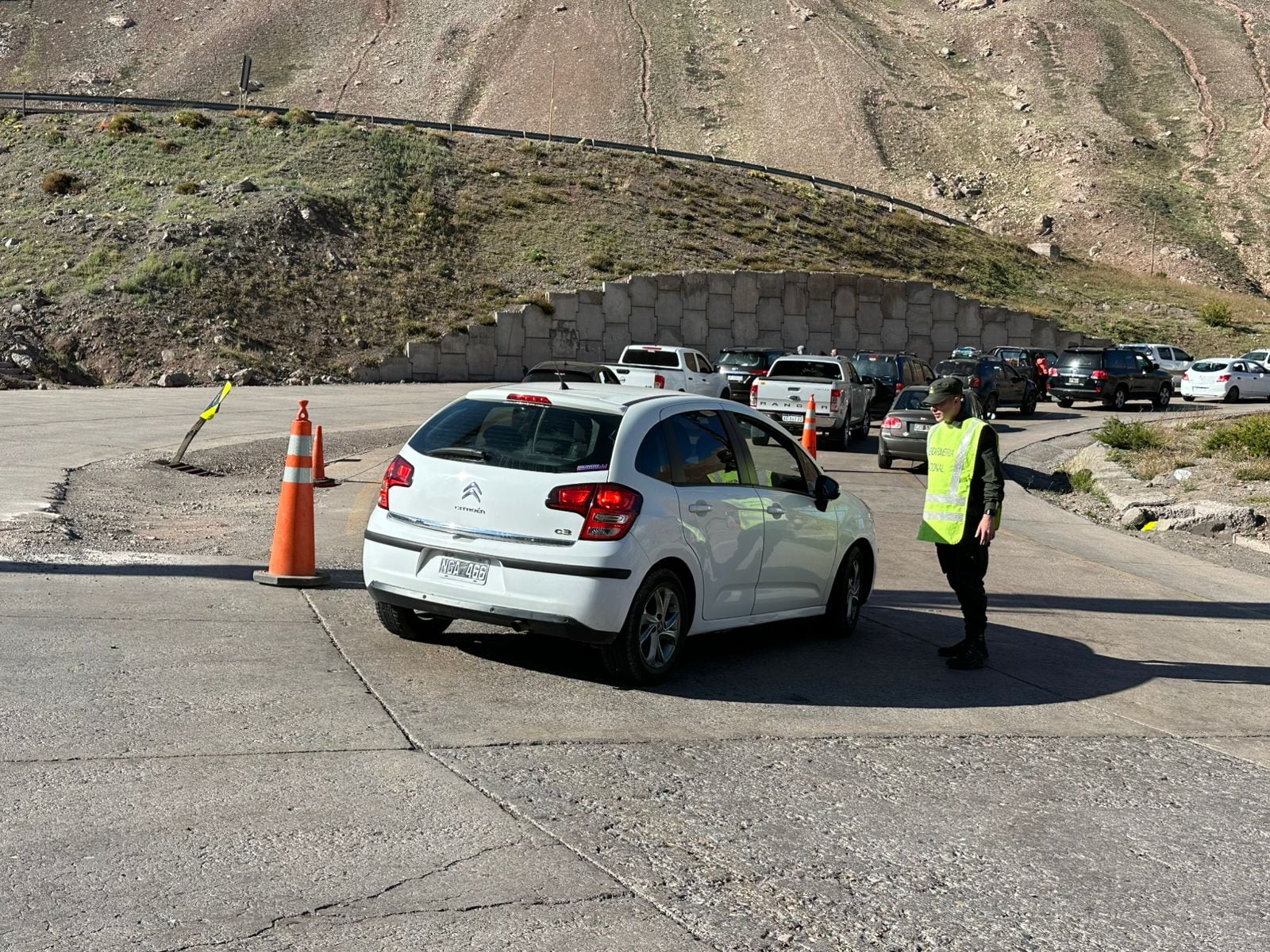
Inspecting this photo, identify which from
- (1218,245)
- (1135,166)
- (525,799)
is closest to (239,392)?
(525,799)

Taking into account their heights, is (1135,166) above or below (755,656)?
above

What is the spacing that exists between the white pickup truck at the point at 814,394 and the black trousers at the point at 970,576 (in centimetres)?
1771

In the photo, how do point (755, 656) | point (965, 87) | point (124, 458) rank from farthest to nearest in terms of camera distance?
point (965, 87) → point (124, 458) → point (755, 656)

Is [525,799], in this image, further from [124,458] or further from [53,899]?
[124,458]

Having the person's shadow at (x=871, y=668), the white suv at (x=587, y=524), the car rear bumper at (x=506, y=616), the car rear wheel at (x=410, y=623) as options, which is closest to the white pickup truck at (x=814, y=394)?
the person's shadow at (x=871, y=668)

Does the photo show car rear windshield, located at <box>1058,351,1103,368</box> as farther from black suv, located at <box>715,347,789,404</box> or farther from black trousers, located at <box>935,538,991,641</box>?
black trousers, located at <box>935,538,991,641</box>

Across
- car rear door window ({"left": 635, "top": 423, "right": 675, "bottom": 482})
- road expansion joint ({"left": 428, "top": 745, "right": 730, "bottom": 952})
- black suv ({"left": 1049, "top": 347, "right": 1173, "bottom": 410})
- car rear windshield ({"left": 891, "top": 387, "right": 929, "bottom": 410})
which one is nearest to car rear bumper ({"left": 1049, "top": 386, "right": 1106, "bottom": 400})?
black suv ({"left": 1049, "top": 347, "right": 1173, "bottom": 410})

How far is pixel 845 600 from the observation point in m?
9.73

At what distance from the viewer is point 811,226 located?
213ft

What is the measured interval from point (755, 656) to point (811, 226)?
2268 inches

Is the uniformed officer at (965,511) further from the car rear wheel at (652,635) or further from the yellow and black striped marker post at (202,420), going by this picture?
the yellow and black striped marker post at (202,420)

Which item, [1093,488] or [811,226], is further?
[811,226]

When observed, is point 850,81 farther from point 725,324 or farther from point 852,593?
point 852,593

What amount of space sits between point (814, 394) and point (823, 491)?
17.9m
